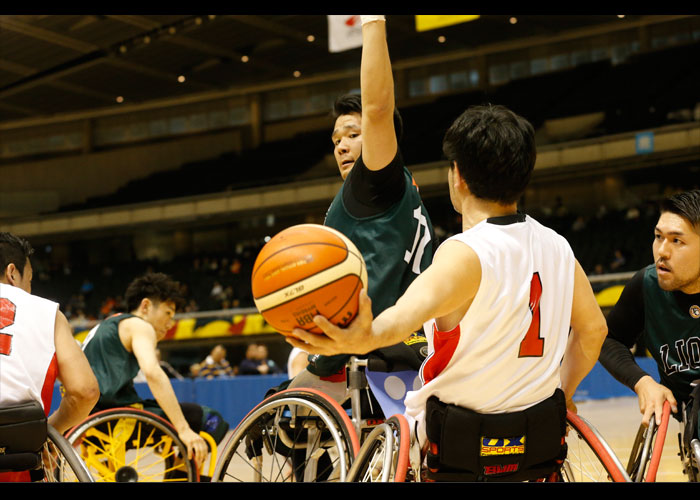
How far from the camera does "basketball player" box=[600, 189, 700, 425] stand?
109 inches

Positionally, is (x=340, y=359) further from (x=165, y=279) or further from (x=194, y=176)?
(x=194, y=176)

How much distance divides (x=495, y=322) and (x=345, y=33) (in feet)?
29.6

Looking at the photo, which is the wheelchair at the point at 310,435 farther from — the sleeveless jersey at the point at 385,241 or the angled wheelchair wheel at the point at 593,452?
the angled wheelchair wheel at the point at 593,452

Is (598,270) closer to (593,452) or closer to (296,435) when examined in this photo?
(296,435)

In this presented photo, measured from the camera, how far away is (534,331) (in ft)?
6.32

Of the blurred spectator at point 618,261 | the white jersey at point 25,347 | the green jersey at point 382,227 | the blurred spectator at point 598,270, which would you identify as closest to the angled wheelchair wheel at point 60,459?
the white jersey at point 25,347

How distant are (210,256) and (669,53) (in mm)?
13251

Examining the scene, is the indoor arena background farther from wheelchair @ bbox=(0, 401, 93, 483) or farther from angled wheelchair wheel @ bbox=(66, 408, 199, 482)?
wheelchair @ bbox=(0, 401, 93, 483)

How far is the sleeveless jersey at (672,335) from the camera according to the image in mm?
2850

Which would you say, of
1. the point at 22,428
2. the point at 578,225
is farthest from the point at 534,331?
the point at 578,225

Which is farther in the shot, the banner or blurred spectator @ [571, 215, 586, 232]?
blurred spectator @ [571, 215, 586, 232]

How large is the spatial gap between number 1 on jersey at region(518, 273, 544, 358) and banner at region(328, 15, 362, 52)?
8.58 metres

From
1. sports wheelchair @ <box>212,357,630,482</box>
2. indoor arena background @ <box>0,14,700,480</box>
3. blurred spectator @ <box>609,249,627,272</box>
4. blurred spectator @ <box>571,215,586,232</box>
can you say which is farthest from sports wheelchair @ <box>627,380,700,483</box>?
blurred spectator @ <box>571,215,586,232</box>

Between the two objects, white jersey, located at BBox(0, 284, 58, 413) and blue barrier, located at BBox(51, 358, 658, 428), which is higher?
white jersey, located at BBox(0, 284, 58, 413)
